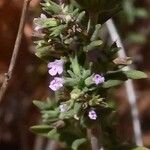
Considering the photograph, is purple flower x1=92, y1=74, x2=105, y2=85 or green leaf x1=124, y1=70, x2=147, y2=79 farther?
green leaf x1=124, y1=70, x2=147, y2=79

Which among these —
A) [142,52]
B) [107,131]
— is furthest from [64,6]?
[142,52]

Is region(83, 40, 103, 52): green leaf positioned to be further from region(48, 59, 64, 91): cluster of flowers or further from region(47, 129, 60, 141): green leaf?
region(47, 129, 60, 141): green leaf

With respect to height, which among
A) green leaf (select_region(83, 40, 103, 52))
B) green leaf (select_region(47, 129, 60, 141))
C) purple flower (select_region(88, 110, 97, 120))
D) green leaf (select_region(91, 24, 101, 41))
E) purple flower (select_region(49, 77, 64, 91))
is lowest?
green leaf (select_region(47, 129, 60, 141))

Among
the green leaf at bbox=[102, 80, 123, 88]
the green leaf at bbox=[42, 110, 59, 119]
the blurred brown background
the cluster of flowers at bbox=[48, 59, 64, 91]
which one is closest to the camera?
the cluster of flowers at bbox=[48, 59, 64, 91]

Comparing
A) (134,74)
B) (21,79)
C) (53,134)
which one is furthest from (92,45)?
(21,79)

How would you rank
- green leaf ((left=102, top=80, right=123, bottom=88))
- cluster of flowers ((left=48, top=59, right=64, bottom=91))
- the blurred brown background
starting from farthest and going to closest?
the blurred brown background
green leaf ((left=102, top=80, right=123, bottom=88))
cluster of flowers ((left=48, top=59, right=64, bottom=91))

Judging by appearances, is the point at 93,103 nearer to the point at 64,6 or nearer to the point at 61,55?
the point at 61,55

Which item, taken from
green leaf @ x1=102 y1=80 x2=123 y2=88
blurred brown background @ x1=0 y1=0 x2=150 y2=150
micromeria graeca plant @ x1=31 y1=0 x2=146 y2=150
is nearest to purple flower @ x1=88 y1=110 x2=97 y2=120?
micromeria graeca plant @ x1=31 y1=0 x2=146 y2=150

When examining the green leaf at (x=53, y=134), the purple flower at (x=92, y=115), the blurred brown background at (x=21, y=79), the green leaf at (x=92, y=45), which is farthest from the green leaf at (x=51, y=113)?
the blurred brown background at (x=21, y=79)

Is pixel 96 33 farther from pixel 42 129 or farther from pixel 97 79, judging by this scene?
pixel 42 129
